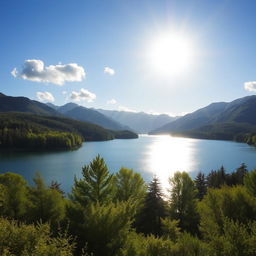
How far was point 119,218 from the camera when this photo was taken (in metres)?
17.2

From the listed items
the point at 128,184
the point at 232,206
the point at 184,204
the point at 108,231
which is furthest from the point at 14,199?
the point at 232,206

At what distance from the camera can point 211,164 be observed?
106m

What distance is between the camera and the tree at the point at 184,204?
127 ft

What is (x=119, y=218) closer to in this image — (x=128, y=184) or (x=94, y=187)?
(x=94, y=187)

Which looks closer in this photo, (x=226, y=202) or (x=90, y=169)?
(x=90, y=169)

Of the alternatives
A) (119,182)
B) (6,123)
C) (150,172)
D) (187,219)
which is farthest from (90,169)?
(6,123)

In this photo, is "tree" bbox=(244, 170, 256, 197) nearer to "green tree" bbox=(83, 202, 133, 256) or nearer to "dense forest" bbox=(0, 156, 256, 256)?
"dense forest" bbox=(0, 156, 256, 256)

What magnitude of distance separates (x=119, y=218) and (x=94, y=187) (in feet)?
37.2

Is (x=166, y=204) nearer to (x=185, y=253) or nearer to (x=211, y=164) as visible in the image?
(x=185, y=253)

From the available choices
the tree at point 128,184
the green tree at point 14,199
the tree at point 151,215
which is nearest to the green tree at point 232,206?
the tree at point 151,215

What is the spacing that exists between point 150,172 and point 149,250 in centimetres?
6987

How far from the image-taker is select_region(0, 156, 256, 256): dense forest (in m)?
14.6

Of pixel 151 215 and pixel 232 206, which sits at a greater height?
pixel 232 206

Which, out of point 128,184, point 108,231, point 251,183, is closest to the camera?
point 108,231
